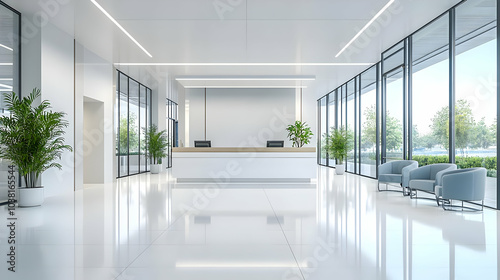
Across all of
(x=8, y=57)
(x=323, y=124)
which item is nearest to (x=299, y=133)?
(x=323, y=124)

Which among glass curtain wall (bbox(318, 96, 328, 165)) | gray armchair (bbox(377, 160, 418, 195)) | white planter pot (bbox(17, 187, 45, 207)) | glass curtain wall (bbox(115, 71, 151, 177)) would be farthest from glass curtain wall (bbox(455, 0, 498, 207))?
glass curtain wall (bbox(318, 96, 328, 165))

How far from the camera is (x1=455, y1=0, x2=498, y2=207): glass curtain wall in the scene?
22.7 feet

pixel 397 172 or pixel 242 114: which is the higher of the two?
pixel 242 114

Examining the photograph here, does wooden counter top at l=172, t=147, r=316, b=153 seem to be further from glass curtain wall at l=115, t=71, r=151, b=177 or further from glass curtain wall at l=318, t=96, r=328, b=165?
glass curtain wall at l=318, t=96, r=328, b=165

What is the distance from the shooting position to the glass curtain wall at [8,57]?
7531 millimetres

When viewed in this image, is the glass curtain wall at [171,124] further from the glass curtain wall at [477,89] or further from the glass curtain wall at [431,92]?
the glass curtain wall at [477,89]

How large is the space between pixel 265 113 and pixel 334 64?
189 inches

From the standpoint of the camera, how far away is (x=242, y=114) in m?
16.6

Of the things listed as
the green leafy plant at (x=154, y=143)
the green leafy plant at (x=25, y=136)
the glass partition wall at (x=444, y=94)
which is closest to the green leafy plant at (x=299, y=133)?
the glass partition wall at (x=444, y=94)

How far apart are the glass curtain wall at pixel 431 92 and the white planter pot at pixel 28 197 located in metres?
8.61

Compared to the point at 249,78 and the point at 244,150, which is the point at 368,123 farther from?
the point at 244,150

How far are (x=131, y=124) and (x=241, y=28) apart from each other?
8.02 metres

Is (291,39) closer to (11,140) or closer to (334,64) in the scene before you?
(334,64)

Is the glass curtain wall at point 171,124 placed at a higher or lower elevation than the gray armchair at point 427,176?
higher
